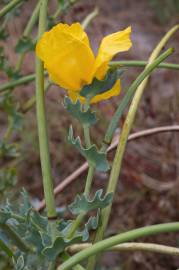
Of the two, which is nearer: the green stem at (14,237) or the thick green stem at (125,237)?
the thick green stem at (125,237)

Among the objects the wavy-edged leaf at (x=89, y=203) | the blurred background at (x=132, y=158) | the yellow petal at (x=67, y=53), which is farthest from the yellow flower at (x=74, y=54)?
the blurred background at (x=132, y=158)

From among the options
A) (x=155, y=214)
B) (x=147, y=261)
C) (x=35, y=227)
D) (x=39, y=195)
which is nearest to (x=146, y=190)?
(x=155, y=214)

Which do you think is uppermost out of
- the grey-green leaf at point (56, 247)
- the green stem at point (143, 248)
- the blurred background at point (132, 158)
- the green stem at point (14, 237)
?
the grey-green leaf at point (56, 247)

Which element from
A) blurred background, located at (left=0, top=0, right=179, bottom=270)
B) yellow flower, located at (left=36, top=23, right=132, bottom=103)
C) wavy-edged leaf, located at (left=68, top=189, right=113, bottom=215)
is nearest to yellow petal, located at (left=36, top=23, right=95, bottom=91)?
yellow flower, located at (left=36, top=23, right=132, bottom=103)

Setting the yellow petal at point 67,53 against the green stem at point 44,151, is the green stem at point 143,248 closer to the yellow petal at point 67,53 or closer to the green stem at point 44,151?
the green stem at point 44,151

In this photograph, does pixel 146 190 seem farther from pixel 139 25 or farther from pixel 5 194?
pixel 139 25
